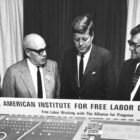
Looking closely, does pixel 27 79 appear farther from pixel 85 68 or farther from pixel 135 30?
pixel 135 30

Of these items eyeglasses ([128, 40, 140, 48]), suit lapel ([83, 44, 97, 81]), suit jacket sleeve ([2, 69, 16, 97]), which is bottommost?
suit jacket sleeve ([2, 69, 16, 97])

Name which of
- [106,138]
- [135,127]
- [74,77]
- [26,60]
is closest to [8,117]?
[26,60]

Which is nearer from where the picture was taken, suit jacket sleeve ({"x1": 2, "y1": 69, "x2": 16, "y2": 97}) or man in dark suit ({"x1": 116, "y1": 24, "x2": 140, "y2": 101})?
man in dark suit ({"x1": 116, "y1": 24, "x2": 140, "y2": 101})

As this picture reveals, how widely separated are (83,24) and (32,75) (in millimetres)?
649

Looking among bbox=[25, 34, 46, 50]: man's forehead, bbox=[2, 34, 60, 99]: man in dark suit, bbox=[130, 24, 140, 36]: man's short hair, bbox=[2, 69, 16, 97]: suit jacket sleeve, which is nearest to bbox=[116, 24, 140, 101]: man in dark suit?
bbox=[130, 24, 140, 36]: man's short hair

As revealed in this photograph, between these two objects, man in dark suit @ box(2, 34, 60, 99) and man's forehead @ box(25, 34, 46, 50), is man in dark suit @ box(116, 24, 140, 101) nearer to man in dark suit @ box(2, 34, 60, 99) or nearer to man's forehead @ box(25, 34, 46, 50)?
man in dark suit @ box(2, 34, 60, 99)

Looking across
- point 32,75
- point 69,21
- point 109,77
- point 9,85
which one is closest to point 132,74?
point 109,77

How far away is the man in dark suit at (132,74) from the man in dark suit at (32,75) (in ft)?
1.88

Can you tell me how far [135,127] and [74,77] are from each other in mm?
677

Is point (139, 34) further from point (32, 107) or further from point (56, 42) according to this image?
point (32, 107)

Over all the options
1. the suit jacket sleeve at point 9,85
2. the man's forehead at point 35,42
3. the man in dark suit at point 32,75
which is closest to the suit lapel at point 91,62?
the man in dark suit at point 32,75

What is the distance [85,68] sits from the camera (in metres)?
2.37

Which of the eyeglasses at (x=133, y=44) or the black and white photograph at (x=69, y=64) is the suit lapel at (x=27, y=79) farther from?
the eyeglasses at (x=133, y=44)

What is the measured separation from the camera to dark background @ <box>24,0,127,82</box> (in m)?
2.23
